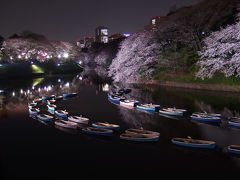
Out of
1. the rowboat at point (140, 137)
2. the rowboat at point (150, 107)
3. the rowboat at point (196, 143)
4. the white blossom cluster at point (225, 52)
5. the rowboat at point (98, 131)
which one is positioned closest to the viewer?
the rowboat at point (196, 143)

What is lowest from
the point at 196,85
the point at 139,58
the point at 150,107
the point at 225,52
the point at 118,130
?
the point at 118,130

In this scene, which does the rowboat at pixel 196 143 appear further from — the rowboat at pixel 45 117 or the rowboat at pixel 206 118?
the rowboat at pixel 45 117

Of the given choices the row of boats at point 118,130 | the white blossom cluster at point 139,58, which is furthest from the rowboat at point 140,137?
the white blossom cluster at point 139,58

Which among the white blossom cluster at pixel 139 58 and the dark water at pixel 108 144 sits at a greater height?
the white blossom cluster at pixel 139 58

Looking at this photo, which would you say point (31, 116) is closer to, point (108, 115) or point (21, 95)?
point (108, 115)

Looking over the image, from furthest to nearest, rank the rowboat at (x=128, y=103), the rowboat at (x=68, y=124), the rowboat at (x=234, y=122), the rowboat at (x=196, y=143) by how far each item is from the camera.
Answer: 1. the rowboat at (x=128, y=103)
2. the rowboat at (x=68, y=124)
3. the rowboat at (x=234, y=122)
4. the rowboat at (x=196, y=143)

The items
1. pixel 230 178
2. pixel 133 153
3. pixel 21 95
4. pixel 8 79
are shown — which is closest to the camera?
pixel 230 178

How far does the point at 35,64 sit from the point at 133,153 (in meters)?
63.8

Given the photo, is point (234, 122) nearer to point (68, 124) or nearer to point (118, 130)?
point (118, 130)

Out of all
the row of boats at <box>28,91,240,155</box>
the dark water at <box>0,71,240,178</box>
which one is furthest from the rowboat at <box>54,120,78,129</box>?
the dark water at <box>0,71,240,178</box>

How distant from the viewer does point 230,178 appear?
11.7 m

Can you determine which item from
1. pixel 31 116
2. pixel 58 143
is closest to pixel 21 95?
pixel 31 116

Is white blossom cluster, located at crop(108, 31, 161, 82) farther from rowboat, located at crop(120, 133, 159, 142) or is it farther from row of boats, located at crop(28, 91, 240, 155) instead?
rowboat, located at crop(120, 133, 159, 142)

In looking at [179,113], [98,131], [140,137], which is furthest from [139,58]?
[140,137]
